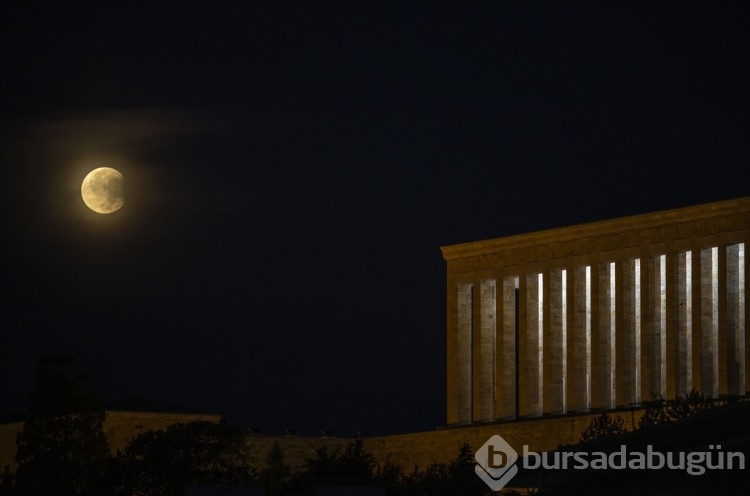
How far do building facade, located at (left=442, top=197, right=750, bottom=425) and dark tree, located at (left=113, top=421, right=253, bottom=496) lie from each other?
14.5 metres

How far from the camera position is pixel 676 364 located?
7088cm

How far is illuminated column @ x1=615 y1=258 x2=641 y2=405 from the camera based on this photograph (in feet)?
238

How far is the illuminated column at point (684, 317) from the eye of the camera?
7069 centimetres

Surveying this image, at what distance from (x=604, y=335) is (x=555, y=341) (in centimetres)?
240

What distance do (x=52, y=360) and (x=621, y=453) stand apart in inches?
1088

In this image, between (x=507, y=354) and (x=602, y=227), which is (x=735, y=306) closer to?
(x=602, y=227)

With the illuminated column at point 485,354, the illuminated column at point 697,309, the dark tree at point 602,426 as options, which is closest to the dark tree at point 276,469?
the illuminated column at point 485,354

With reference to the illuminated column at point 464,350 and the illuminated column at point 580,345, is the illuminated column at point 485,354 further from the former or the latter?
the illuminated column at point 580,345

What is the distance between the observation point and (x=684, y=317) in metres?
71.1

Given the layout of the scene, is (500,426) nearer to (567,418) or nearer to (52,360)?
(567,418)

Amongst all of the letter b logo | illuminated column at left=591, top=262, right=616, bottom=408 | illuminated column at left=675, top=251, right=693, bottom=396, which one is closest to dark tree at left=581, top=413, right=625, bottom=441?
the letter b logo

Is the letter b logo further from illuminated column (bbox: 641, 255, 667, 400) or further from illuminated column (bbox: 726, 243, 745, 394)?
illuminated column (bbox: 726, 243, 745, 394)

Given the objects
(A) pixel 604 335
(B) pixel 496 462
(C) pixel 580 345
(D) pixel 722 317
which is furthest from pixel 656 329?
(B) pixel 496 462

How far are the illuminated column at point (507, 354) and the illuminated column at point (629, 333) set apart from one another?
5.18m
